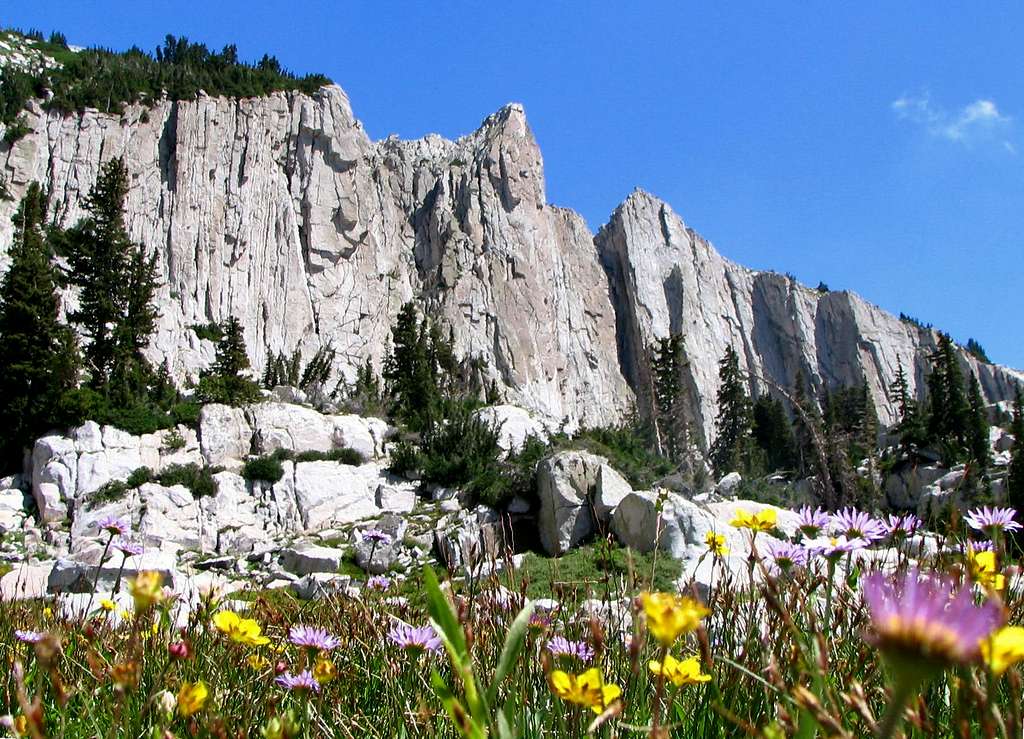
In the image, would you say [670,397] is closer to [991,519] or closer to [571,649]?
[991,519]

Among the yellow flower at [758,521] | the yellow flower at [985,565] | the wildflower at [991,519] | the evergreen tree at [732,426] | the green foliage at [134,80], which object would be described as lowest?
the yellow flower at [985,565]

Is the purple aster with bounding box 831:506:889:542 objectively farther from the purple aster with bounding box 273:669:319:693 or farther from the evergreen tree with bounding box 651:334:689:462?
the evergreen tree with bounding box 651:334:689:462

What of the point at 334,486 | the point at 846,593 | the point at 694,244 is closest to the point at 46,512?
the point at 334,486

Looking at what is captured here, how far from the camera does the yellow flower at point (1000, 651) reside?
59 cm

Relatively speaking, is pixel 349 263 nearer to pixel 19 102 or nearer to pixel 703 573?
pixel 19 102

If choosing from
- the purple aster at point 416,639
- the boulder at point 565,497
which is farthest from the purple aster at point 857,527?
the boulder at point 565,497

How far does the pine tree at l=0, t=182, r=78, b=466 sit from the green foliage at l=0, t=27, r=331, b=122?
2527 cm

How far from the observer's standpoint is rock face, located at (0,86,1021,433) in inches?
1647

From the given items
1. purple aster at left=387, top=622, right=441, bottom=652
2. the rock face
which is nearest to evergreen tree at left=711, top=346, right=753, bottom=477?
the rock face

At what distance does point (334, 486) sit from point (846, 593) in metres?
18.0

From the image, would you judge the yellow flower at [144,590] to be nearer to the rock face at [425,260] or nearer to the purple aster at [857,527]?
the purple aster at [857,527]

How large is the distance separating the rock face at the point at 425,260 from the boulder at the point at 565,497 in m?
9.46

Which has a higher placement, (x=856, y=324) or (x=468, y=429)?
(x=856, y=324)

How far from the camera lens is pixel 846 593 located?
6.01 ft
